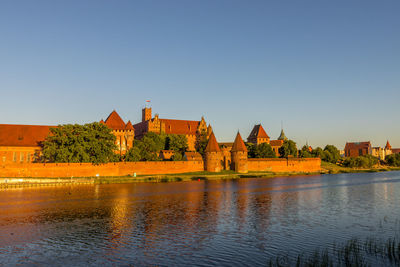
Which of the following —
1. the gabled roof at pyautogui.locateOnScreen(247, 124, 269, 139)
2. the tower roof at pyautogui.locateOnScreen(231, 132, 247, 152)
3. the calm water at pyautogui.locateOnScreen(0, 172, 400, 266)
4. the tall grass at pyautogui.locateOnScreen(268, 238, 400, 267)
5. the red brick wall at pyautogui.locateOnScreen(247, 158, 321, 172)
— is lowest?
the calm water at pyautogui.locateOnScreen(0, 172, 400, 266)

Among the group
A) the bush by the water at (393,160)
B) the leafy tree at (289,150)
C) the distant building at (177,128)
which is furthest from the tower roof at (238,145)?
the bush by the water at (393,160)

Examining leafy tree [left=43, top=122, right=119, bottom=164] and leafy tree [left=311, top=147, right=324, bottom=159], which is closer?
leafy tree [left=43, top=122, right=119, bottom=164]

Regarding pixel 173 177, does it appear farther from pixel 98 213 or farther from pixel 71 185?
pixel 98 213

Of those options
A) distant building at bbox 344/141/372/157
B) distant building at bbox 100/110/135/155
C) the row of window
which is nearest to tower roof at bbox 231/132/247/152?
distant building at bbox 100/110/135/155

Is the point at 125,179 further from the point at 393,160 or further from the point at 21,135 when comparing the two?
the point at 393,160

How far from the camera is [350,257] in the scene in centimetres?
1202

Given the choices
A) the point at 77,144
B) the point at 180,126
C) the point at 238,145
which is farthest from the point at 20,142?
the point at 180,126

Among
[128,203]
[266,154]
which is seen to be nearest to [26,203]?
[128,203]

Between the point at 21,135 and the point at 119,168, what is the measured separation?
1900cm

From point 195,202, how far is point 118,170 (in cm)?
3019

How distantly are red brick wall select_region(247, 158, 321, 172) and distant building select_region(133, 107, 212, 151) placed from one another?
1007 inches

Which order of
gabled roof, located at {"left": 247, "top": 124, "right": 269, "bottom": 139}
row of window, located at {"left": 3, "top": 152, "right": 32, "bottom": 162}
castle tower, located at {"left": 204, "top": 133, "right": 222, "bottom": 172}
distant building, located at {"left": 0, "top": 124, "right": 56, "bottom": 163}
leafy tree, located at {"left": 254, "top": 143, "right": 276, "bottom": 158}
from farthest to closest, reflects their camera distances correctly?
gabled roof, located at {"left": 247, "top": 124, "right": 269, "bottom": 139} → leafy tree, located at {"left": 254, "top": 143, "right": 276, "bottom": 158} → castle tower, located at {"left": 204, "top": 133, "right": 222, "bottom": 172} → row of window, located at {"left": 3, "top": 152, "right": 32, "bottom": 162} → distant building, located at {"left": 0, "top": 124, "right": 56, "bottom": 163}

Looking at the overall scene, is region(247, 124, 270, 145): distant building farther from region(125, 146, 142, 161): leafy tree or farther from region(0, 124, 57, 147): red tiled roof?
region(0, 124, 57, 147): red tiled roof

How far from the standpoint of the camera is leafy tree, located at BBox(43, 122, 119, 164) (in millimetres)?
50656
